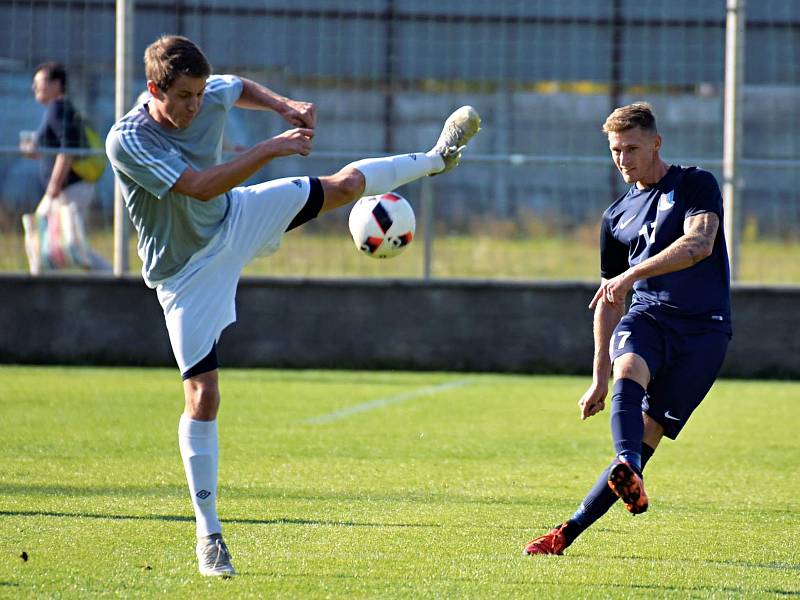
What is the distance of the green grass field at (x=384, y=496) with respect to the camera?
16.5 feet

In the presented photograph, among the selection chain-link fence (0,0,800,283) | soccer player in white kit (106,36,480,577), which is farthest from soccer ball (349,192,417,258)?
chain-link fence (0,0,800,283)

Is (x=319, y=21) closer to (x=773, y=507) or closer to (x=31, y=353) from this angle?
(x=31, y=353)

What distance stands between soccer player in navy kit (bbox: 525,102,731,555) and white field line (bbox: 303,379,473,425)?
14.3 feet

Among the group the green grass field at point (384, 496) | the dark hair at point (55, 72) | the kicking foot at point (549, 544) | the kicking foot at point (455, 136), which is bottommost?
the green grass field at point (384, 496)

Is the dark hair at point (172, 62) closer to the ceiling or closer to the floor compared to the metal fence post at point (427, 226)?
closer to the ceiling

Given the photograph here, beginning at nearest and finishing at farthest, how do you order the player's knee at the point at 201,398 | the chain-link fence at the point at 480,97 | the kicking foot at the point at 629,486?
the kicking foot at the point at 629,486 < the player's knee at the point at 201,398 < the chain-link fence at the point at 480,97

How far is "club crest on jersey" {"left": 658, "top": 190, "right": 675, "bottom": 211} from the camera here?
5645 millimetres

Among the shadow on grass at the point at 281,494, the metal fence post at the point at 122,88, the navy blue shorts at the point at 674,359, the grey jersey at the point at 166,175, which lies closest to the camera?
the grey jersey at the point at 166,175

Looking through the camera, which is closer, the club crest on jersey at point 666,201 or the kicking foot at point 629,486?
the kicking foot at point 629,486

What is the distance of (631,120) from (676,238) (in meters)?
0.50

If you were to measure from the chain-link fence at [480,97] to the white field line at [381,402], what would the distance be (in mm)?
1557

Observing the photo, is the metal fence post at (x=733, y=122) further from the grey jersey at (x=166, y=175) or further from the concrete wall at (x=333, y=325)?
the grey jersey at (x=166, y=175)

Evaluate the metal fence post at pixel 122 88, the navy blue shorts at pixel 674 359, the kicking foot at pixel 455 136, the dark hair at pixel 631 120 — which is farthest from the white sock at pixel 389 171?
the metal fence post at pixel 122 88

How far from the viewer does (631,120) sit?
5.58 meters
